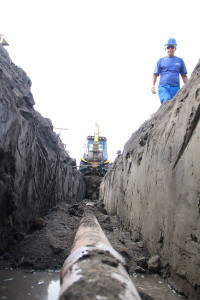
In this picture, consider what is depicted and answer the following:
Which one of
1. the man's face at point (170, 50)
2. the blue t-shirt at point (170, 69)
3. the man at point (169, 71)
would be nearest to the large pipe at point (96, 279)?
the man at point (169, 71)

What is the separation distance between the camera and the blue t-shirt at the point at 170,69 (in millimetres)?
5254

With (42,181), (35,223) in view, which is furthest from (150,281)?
(42,181)

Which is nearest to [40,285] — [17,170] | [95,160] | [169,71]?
[17,170]

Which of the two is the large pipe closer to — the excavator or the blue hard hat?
the blue hard hat

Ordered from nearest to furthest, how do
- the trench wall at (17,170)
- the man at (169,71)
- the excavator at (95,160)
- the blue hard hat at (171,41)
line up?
the trench wall at (17,170), the blue hard hat at (171,41), the man at (169,71), the excavator at (95,160)

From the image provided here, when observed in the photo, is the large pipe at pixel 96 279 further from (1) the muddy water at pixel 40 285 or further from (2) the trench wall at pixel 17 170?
(2) the trench wall at pixel 17 170

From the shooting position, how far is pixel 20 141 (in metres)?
3.69

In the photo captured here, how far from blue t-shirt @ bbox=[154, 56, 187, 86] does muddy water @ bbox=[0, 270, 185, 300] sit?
3809 millimetres

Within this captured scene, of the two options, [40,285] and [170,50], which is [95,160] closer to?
[170,50]

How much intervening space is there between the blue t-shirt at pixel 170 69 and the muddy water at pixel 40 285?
3809 mm

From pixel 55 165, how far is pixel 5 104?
393cm

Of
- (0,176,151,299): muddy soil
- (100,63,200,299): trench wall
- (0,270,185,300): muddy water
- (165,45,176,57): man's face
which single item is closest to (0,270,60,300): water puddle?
(0,270,185,300): muddy water

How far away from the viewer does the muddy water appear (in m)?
2.06

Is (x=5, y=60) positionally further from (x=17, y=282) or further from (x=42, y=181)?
(x=17, y=282)
